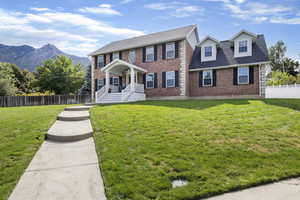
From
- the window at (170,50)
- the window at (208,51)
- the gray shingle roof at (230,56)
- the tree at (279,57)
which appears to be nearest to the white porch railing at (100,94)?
the window at (170,50)

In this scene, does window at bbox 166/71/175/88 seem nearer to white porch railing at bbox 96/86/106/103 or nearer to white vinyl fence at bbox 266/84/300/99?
white porch railing at bbox 96/86/106/103

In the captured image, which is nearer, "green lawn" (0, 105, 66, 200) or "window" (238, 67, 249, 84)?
"green lawn" (0, 105, 66, 200)

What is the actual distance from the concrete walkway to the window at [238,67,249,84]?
41.5ft

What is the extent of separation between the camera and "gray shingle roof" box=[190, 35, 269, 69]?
13266mm

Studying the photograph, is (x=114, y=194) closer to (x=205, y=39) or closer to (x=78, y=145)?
(x=78, y=145)

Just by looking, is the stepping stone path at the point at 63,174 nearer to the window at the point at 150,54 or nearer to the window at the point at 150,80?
the window at the point at 150,80

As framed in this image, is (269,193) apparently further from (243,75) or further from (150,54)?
(150,54)

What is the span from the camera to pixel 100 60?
63.0 feet

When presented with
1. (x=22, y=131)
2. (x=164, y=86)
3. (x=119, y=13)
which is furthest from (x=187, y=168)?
(x=164, y=86)

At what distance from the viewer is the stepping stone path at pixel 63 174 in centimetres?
224

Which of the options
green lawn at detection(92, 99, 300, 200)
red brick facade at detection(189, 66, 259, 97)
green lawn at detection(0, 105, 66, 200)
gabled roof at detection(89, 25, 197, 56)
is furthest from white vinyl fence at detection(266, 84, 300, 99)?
green lawn at detection(0, 105, 66, 200)

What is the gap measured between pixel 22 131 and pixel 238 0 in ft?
39.2

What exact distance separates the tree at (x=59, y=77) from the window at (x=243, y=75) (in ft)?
85.2

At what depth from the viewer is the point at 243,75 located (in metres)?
13.6
